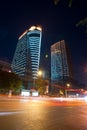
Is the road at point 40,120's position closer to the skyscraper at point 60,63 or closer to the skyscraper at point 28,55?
the skyscraper at point 28,55

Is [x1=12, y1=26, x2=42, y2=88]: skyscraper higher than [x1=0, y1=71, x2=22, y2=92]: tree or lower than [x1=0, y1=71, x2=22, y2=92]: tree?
higher

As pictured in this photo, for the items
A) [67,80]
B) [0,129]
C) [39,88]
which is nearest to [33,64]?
[67,80]

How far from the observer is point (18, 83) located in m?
77.4

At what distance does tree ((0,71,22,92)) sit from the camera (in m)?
74.3

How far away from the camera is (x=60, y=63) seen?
164 m

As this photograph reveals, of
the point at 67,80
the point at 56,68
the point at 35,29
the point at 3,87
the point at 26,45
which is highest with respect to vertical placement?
the point at 35,29

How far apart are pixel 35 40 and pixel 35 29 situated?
53.4 ft

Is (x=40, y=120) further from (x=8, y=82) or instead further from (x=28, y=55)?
(x=28, y=55)

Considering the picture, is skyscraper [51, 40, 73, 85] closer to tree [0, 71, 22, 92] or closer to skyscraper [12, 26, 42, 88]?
skyscraper [12, 26, 42, 88]

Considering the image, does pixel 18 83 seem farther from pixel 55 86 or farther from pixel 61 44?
pixel 61 44

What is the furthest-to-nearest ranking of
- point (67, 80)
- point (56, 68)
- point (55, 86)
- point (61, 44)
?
point (61, 44) < point (56, 68) < point (67, 80) < point (55, 86)

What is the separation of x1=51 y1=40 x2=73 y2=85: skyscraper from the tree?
73.3 m

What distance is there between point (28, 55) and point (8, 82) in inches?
3155

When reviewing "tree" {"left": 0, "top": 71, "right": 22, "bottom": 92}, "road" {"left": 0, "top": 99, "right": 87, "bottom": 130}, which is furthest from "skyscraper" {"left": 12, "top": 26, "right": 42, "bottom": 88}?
"road" {"left": 0, "top": 99, "right": 87, "bottom": 130}
